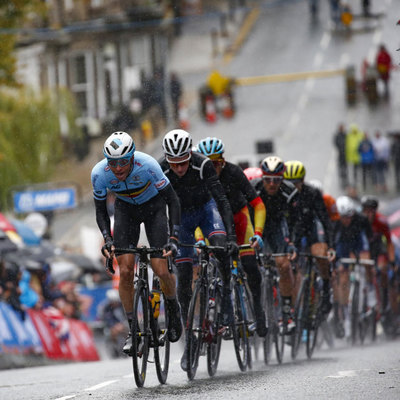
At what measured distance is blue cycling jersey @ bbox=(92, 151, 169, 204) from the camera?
929cm

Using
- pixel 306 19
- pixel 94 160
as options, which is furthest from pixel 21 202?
pixel 306 19

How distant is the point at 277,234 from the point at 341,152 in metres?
20.7

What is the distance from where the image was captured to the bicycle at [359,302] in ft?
50.4

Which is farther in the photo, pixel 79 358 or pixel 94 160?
pixel 94 160

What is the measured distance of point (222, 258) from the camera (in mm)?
Result: 10422

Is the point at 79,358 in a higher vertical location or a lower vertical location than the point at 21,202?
lower

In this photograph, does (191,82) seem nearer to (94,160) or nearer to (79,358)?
(94,160)

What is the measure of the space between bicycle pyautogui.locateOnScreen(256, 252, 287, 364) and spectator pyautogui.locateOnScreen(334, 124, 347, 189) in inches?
783

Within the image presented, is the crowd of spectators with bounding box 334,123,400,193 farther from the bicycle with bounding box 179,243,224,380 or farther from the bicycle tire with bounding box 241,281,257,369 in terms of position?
the bicycle with bounding box 179,243,224,380

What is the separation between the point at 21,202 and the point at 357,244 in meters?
11.2

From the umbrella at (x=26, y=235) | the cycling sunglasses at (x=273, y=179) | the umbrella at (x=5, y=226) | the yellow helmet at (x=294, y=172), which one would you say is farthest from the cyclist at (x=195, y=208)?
the umbrella at (x=26, y=235)

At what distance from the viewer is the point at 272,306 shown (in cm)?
1223

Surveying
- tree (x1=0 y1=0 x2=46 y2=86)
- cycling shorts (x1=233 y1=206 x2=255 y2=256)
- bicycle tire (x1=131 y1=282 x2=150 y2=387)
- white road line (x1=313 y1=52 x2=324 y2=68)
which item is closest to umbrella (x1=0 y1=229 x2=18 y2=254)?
cycling shorts (x1=233 y1=206 x2=255 y2=256)

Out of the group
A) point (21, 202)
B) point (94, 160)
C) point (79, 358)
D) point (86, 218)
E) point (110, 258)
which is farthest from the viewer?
point (94, 160)
